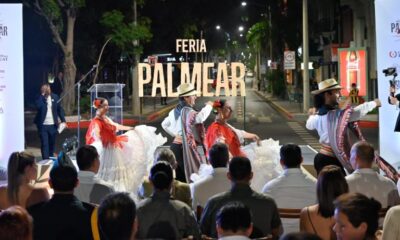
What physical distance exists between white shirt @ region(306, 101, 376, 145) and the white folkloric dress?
3.37 meters

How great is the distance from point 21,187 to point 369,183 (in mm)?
3219

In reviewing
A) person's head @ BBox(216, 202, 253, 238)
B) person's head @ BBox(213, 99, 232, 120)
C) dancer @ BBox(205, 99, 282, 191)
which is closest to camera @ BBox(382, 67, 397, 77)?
dancer @ BBox(205, 99, 282, 191)

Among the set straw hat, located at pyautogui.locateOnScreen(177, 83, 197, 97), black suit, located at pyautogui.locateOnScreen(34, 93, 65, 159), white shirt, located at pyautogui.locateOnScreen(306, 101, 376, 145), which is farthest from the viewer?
black suit, located at pyautogui.locateOnScreen(34, 93, 65, 159)

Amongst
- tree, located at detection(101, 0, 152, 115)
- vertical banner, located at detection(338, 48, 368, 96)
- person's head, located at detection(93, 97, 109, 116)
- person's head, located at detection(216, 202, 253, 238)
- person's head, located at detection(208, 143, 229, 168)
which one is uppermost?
tree, located at detection(101, 0, 152, 115)

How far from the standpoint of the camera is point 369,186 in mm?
6992

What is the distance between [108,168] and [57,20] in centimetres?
2541

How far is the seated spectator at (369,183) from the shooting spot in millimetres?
6965

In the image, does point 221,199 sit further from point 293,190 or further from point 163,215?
point 293,190

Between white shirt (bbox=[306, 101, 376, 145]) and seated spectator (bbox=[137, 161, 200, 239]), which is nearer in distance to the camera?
seated spectator (bbox=[137, 161, 200, 239])

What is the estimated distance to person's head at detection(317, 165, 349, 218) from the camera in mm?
5793

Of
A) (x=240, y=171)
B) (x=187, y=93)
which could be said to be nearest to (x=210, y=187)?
(x=240, y=171)

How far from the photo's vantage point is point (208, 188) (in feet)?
24.4

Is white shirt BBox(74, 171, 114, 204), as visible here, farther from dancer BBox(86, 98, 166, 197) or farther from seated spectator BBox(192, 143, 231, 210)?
dancer BBox(86, 98, 166, 197)

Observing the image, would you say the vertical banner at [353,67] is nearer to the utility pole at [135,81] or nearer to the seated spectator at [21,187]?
the utility pole at [135,81]
